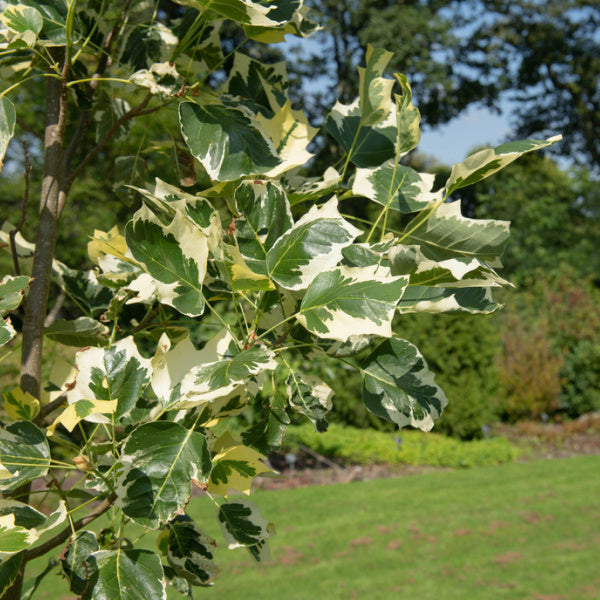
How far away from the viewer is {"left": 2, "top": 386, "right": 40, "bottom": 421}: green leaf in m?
0.84

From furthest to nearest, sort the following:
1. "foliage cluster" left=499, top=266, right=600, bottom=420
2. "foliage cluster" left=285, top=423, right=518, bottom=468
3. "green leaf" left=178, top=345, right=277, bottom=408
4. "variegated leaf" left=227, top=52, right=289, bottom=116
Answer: "foliage cluster" left=499, top=266, right=600, bottom=420
"foliage cluster" left=285, top=423, right=518, bottom=468
"variegated leaf" left=227, top=52, right=289, bottom=116
"green leaf" left=178, top=345, right=277, bottom=408

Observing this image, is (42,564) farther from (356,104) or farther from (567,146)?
(567,146)

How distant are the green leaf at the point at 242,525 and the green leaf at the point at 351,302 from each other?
0.35 m

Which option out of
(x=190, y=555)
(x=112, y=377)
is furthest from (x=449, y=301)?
(x=190, y=555)

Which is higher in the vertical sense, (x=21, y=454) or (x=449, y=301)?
(x=449, y=301)

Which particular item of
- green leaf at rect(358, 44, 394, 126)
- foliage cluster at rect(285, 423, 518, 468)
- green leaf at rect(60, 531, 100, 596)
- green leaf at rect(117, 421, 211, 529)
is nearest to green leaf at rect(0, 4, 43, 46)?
green leaf at rect(358, 44, 394, 126)

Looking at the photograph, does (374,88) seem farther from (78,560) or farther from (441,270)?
(78,560)

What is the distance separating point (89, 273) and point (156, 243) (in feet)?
1.86

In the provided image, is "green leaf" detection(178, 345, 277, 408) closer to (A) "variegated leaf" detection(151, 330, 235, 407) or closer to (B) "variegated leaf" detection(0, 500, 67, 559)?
(A) "variegated leaf" detection(151, 330, 235, 407)

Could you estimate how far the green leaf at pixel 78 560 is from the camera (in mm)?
711

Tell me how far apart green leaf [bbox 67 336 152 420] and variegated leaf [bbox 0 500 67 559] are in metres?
0.14

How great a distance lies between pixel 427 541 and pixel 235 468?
13.3 ft

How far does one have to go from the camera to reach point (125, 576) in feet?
2.21

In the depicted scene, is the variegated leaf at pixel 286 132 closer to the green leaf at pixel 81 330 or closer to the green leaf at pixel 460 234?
the green leaf at pixel 460 234
